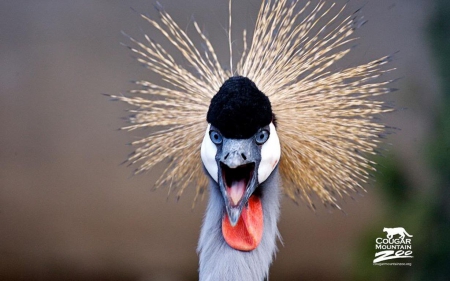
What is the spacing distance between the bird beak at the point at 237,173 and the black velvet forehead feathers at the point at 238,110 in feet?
0.08

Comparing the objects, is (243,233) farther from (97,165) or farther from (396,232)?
(97,165)

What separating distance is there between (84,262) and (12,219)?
0.37 m

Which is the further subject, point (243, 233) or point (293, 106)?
point (293, 106)

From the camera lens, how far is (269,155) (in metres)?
1.38

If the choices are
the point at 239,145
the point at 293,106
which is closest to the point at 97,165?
the point at 293,106

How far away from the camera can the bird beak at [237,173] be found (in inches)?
50.9

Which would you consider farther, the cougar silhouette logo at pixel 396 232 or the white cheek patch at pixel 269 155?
the cougar silhouette logo at pixel 396 232

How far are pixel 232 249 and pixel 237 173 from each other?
198mm

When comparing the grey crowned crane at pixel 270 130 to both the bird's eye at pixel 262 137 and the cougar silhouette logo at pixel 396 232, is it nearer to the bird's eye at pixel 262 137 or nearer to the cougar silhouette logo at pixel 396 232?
the bird's eye at pixel 262 137

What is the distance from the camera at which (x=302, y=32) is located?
1.56 meters

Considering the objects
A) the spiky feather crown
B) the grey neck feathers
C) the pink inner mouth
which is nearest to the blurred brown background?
the spiky feather crown

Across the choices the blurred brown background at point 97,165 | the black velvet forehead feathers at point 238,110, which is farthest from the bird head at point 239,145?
the blurred brown background at point 97,165

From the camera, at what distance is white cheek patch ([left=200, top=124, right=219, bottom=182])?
4.48 feet

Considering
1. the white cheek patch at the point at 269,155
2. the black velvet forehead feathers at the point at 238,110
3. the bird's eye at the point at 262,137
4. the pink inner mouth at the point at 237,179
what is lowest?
the pink inner mouth at the point at 237,179
